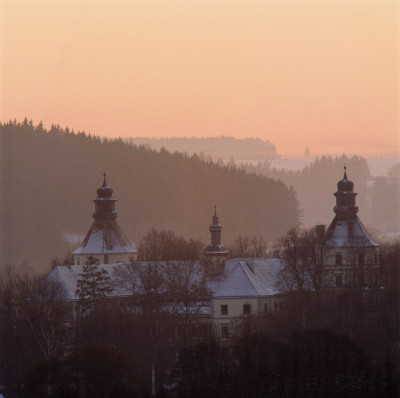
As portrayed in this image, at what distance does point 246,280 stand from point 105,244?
19896mm

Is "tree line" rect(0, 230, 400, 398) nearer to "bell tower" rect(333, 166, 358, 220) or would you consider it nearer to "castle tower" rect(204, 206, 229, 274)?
"castle tower" rect(204, 206, 229, 274)

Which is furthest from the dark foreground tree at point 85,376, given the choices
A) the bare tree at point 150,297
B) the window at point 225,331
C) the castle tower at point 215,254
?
the castle tower at point 215,254

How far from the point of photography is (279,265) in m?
113

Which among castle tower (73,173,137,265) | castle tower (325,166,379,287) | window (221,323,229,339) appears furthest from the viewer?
castle tower (73,173,137,265)

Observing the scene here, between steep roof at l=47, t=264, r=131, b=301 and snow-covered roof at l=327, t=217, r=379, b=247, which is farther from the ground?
snow-covered roof at l=327, t=217, r=379, b=247

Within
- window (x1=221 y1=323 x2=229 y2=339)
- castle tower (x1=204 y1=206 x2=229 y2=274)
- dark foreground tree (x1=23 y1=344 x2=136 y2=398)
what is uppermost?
castle tower (x1=204 y1=206 x2=229 y2=274)

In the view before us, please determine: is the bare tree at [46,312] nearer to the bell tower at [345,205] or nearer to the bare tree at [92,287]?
the bare tree at [92,287]

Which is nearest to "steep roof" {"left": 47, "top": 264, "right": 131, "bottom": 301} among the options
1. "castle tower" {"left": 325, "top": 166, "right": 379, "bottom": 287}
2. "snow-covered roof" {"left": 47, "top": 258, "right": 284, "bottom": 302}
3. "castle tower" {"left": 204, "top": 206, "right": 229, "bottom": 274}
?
"snow-covered roof" {"left": 47, "top": 258, "right": 284, "bottom": 302}

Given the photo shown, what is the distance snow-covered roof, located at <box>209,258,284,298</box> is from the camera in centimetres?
10831

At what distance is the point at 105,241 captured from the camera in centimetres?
12631

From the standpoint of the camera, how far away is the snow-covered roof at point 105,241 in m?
126

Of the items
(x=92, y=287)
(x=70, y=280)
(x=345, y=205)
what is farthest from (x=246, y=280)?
(x=345, y=205)

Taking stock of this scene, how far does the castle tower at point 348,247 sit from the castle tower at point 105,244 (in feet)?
56.4

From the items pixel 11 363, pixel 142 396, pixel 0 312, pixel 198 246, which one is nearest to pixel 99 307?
pixel 0 312
